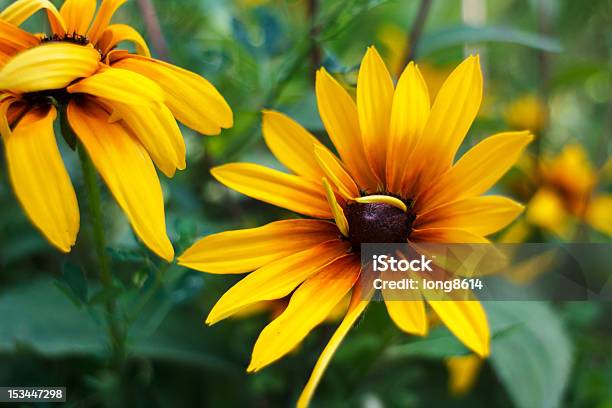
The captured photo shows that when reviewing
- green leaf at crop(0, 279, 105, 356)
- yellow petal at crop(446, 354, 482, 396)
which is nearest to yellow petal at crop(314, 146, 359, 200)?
green leaf at crop(0, 279, 105, 356)

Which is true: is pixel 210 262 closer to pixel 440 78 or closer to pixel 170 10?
pixel 170 10

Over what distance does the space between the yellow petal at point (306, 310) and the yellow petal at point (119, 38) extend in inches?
7.0

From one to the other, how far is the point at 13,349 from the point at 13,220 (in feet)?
0.75

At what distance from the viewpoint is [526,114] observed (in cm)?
108

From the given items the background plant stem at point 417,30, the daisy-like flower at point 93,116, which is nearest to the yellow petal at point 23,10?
the daisy-like flower at point 93,116

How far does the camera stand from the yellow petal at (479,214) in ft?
1.40

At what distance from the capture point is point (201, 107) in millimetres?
441

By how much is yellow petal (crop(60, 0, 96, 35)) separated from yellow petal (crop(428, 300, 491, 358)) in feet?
0.91

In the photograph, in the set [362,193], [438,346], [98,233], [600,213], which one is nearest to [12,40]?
[98,233]

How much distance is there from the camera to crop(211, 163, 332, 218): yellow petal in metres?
0.45

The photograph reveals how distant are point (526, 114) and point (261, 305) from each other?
59 centimetres

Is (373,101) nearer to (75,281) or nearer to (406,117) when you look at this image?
(406,117)

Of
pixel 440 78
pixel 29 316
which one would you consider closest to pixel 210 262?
pixel 29 316

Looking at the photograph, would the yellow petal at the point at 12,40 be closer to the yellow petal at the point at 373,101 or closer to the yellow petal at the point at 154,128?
the yellow petal at the point at 154,128
